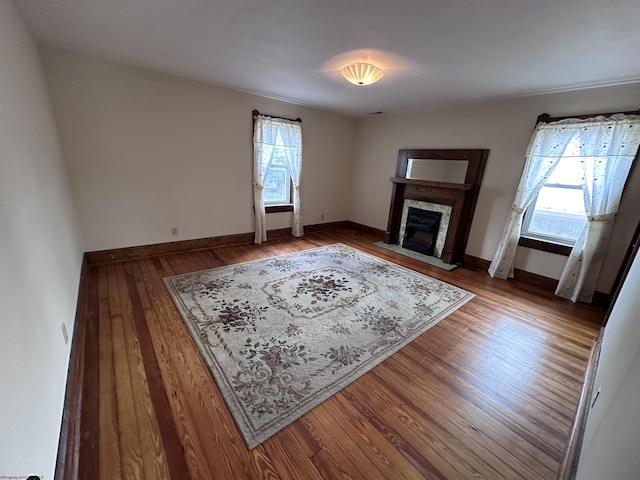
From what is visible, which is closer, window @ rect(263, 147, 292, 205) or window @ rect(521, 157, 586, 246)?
window @ rect(521, 157, 586, 246)

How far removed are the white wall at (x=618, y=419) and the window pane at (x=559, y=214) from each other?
1.86 m

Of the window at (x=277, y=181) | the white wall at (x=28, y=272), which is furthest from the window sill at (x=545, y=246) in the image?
the white wall at (x=28, y=272)

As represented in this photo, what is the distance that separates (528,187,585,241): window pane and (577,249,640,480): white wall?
186cm

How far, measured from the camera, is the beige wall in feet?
8.98

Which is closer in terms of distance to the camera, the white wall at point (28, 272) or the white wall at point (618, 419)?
the white wall at point (618, 419)

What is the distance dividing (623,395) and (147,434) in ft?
6.96

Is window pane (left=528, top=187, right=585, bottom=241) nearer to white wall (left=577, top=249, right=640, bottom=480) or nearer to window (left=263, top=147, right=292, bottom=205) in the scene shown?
white wall (left=577, top=249, right=640, bottom=480)

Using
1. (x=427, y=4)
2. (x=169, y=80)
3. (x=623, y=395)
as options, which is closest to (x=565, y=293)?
(x=623, y=395)

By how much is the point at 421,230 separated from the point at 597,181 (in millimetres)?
2061

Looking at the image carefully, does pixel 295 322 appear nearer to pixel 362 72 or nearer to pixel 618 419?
pixel 618 419

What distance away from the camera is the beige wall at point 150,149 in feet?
8.98

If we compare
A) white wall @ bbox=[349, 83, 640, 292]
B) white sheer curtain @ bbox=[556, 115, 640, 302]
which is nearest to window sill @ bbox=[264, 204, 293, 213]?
white wall @ bbox=[349, 83, 640, 292]

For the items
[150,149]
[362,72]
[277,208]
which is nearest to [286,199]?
[277,208]

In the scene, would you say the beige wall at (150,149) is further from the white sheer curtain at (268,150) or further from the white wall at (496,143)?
the white wall at (496,143)
